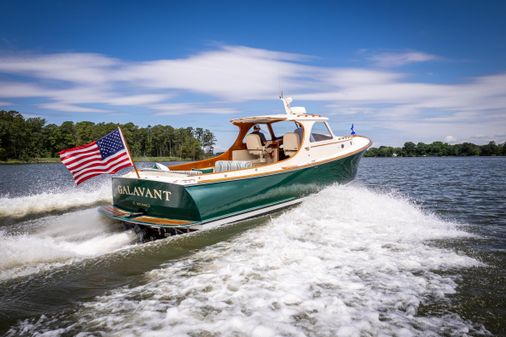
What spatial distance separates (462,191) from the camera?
1436cm

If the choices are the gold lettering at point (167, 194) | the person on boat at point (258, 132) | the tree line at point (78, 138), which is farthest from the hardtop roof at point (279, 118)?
the tree line at point (78, 138)

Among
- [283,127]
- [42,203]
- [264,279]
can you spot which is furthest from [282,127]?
[42,203]

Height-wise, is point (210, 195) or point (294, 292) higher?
point (210, 195)

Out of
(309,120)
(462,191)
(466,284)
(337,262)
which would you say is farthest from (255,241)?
(462,191)

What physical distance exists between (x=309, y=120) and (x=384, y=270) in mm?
5980

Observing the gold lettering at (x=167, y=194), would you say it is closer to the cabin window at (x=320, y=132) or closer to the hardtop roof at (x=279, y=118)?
the hardtop roof at (x=279, y=118)

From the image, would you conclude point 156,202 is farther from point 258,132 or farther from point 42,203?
point 42,203

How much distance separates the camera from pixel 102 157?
7.00 metres

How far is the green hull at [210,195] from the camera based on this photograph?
7023 mm

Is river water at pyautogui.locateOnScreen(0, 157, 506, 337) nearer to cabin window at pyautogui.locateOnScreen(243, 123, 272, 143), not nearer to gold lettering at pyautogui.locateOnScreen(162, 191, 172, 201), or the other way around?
gold lettering at pyautogui.locateOnScreen(162, 191, 172, 201)

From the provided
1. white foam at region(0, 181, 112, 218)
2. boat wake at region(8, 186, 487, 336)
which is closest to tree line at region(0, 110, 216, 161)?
white foam at region(0, 181, 112, 218)

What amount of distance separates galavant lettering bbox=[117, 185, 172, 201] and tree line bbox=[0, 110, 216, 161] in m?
70.8

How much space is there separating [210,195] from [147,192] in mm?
1360

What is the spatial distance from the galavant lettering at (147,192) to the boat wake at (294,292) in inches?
61.1
